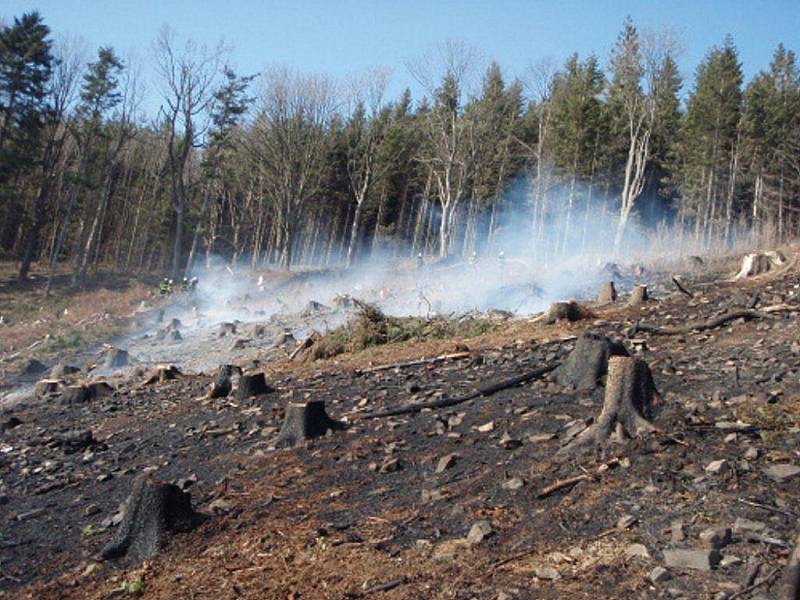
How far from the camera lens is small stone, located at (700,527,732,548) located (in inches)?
131

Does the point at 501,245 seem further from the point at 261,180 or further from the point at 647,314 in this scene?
the point at 647,314

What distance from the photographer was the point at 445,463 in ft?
16.2

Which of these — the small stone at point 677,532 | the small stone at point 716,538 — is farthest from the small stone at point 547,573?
the small stone at point 716,538

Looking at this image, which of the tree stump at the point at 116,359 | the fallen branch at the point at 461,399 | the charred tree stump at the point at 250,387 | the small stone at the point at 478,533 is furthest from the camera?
the tree stump at the point at 116,359

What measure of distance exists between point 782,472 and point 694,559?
1068 millimetres

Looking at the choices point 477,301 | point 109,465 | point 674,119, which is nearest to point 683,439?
point 109,465

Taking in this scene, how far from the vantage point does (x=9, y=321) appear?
25500 mm

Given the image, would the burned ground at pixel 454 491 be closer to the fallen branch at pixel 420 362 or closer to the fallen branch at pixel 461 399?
the fallen branch at pixel 461 399

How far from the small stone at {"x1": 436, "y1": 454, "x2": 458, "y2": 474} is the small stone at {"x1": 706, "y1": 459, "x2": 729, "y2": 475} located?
165 centimetres

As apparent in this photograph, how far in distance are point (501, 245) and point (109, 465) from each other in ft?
118

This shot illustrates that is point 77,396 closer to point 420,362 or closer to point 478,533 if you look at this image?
point 420,362

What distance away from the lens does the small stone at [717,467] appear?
13.3 feet

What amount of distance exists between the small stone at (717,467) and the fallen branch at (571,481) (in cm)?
52

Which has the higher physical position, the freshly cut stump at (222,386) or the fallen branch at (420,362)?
the fallen branch at (420,362)
